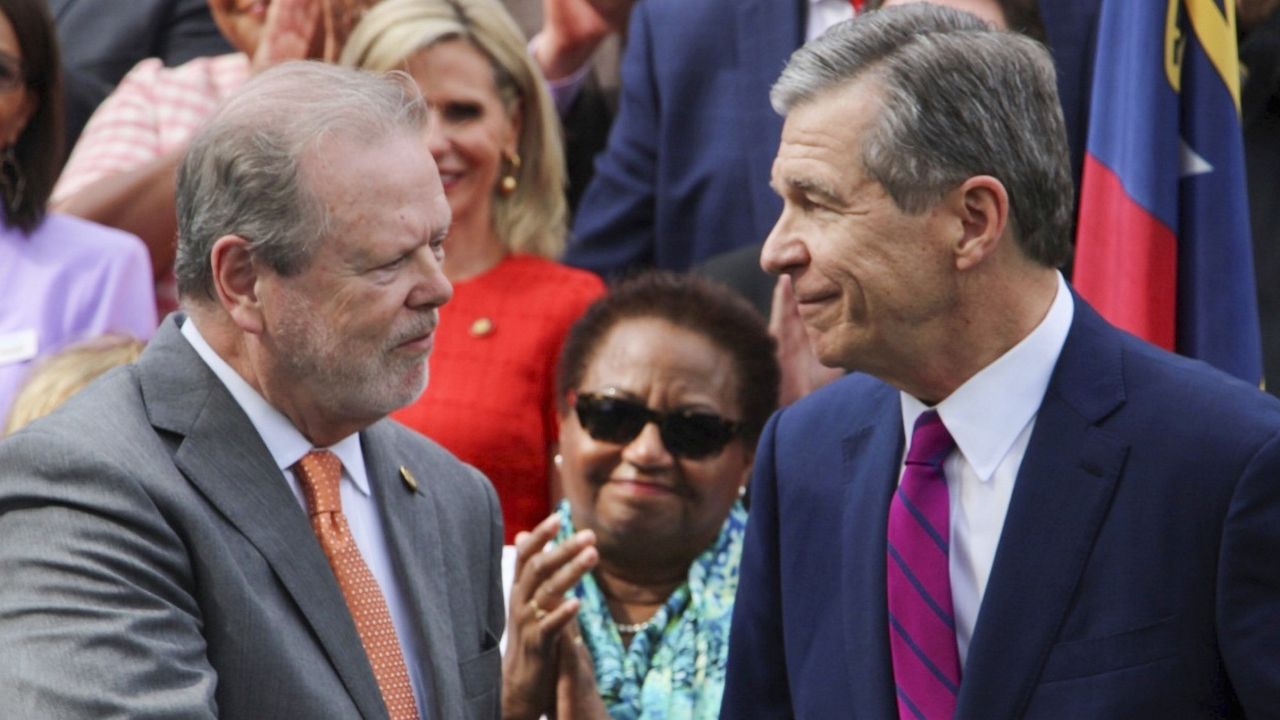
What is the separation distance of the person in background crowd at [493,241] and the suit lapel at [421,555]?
4.89 ft

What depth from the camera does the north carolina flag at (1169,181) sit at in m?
4.65

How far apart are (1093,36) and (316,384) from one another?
259cm

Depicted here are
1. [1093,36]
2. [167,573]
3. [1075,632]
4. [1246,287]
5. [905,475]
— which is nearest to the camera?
[167,573]

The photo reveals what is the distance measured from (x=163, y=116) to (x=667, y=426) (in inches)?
85.5

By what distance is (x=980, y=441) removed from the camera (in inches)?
135

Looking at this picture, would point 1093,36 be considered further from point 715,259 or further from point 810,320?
point 810,320

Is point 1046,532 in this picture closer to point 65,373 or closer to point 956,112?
point 956,112

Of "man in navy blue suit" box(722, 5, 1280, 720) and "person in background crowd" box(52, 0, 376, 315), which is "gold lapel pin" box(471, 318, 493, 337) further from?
"man in navy blue suit" box(722, 5, 1280, 720)

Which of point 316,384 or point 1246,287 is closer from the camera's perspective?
point 316,384

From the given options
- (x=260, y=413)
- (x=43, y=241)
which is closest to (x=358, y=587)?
(x=260, y=413)

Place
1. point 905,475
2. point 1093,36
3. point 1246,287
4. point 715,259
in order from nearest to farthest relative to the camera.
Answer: point 905,475 → point 1246,287 → point 1093,36 → point 715,259

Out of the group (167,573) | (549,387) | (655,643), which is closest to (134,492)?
(167,573)

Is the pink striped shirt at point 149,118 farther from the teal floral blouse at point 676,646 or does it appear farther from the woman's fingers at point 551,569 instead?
the woman's fingers at point 551,569

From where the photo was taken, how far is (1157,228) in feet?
15.3
